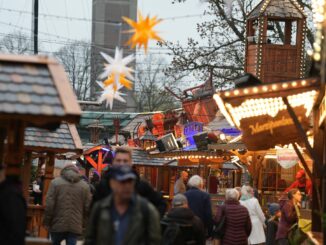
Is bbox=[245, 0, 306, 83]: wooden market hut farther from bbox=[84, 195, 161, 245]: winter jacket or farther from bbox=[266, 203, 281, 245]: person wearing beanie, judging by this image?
bbox=[84, 195, 161, 245]: winter jacket

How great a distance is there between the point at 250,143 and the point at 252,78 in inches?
82.5

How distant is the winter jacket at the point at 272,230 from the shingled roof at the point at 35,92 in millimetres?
12218

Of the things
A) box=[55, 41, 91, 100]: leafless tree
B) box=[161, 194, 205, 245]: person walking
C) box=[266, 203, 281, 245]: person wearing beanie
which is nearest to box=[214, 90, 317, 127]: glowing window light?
box=[161, 194, 205, 245]: person walking

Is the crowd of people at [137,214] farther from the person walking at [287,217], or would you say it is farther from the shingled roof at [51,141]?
the shingled roof at [51,141]

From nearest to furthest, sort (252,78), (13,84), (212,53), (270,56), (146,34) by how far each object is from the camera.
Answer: (13,84) → (146,34) → (252,78) → (270,56) → (212,53)

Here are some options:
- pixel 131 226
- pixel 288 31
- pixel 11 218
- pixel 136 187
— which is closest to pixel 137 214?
pixel 131 226

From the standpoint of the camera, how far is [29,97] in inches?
402

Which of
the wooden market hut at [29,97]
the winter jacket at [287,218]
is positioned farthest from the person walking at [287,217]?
the wooden market hut at [29,97]

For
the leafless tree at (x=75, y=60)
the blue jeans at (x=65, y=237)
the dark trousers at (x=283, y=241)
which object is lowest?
the dark trousers at (x=283, y=241)

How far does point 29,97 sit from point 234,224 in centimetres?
779

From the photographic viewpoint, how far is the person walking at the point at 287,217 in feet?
64.5

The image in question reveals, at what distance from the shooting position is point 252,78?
1516 centimetres

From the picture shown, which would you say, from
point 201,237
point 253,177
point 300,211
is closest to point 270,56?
point 253,177

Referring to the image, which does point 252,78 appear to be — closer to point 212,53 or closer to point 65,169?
point 65,169
